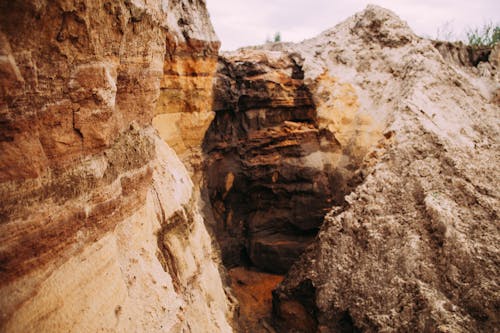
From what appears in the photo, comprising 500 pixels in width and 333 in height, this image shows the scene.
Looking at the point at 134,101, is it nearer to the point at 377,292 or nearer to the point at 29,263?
the point at 29,263

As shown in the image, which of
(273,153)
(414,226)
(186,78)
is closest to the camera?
(414,226)

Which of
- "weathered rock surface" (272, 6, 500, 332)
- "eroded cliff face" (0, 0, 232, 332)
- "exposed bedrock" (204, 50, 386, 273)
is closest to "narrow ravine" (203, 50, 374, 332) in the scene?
"exposed bedrock" (204, 50, 386, 273)

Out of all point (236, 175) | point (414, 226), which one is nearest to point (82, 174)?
point (414, 226)

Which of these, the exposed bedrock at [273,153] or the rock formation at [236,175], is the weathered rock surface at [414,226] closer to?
the rock formation at [236,175]

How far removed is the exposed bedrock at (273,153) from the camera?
22.6ft

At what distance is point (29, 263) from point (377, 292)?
13.1ft

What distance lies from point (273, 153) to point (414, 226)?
3265mm

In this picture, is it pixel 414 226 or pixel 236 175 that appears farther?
pixel 236 175

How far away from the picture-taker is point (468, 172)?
16.0 feet

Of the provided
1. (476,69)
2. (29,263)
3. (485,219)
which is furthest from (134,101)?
(476,69)

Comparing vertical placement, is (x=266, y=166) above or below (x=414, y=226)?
above

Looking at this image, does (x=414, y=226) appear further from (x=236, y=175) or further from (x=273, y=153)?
(x=236, y=175)

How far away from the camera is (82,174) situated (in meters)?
2.21

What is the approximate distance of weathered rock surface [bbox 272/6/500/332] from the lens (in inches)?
162
